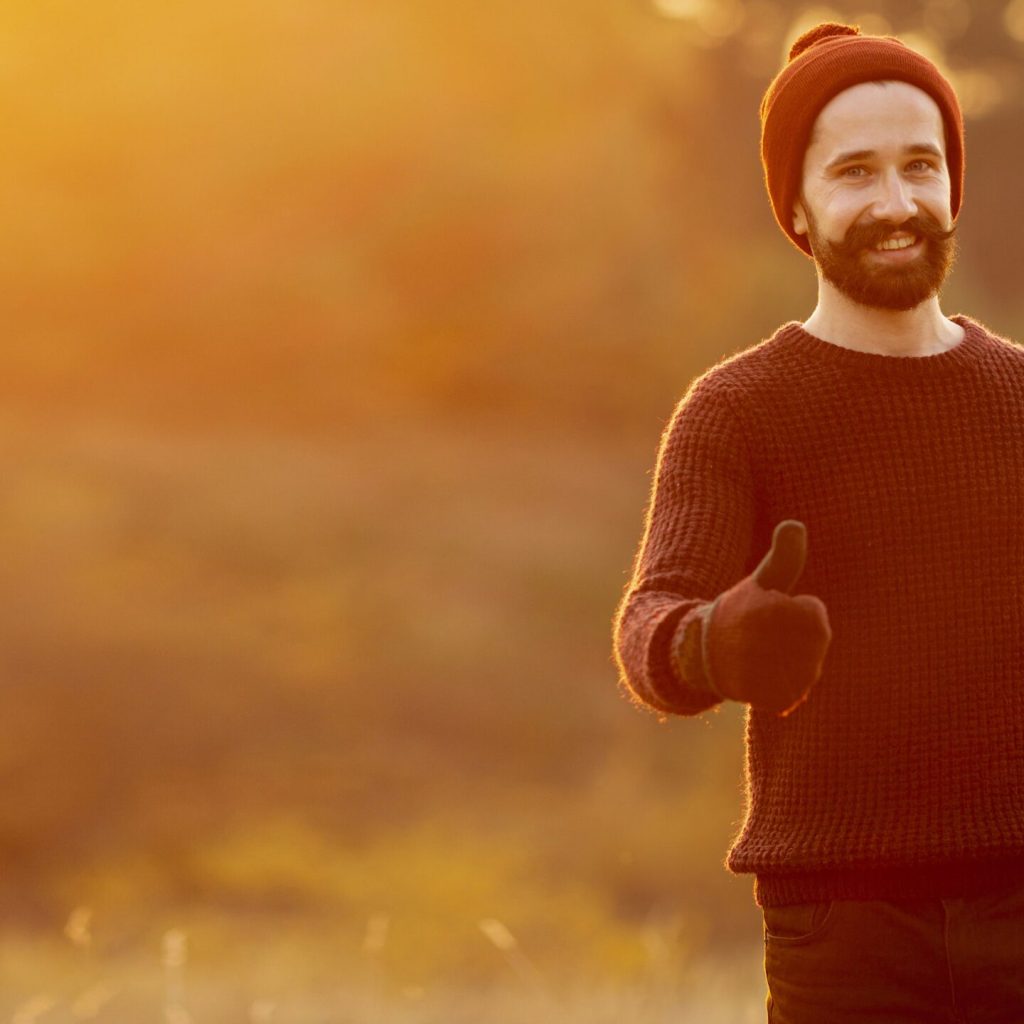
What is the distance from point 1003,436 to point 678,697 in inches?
31.6

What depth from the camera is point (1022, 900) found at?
2834 mm

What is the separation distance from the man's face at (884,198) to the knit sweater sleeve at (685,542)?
0.99ft

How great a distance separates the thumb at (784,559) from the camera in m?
2.30

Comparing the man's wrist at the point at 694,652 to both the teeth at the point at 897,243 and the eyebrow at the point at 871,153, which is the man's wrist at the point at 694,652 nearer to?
the teeth at the point at 897,243

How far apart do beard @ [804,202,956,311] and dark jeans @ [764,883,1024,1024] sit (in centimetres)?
95

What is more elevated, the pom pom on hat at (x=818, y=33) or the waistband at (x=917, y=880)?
the pom pom on hat at (x=818, y=33)

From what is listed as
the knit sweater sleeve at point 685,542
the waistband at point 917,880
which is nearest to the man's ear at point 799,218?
the knit sweater sleeve at point 685,542

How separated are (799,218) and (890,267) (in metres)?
0.28

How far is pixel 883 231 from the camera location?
2.98 meters

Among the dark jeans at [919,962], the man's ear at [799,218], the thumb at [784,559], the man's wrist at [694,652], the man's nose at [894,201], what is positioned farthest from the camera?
the man's ear at [799,218]

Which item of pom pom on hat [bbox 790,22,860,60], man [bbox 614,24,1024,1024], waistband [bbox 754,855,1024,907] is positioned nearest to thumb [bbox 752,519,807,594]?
man [bbox 614,24,1024,1024]

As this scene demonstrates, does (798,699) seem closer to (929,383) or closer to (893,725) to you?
(893,725)

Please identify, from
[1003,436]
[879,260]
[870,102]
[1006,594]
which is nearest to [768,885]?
[1006,594]

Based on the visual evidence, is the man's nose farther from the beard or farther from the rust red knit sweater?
the rust red knit sweater
